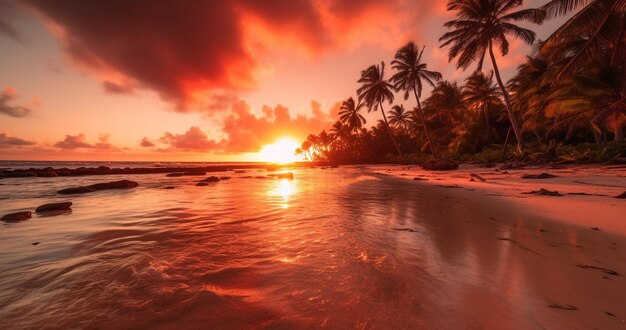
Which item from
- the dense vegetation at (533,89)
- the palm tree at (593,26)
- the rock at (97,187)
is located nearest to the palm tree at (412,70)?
the dense vegetation at (533,89)

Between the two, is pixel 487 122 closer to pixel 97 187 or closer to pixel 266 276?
pixel 266 276

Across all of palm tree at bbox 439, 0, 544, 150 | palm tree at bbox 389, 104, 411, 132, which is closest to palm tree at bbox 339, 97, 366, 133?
palm tree at bbox 389, 104, 411, 132

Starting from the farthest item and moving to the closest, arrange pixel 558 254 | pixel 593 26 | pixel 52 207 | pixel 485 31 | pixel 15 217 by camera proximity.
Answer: pixel 485 31 → pixel 593 26 → pixel 52 207 → pixel 15 217 → pixel 558 254

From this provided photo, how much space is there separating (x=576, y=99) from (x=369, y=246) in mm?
17219

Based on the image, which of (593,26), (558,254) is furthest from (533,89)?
(558,254)

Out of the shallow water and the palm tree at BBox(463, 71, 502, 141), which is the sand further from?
the palm tree at BBox(463, 71, 502, 141)

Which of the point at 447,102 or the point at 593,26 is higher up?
the point at 447,102

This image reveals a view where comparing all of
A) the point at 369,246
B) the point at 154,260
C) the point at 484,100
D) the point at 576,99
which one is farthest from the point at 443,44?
the point at 154,260

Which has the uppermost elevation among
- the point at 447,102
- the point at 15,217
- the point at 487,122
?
the point at 447,102

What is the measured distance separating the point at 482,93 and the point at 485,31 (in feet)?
38.9

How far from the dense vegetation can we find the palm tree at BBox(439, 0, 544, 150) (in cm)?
6

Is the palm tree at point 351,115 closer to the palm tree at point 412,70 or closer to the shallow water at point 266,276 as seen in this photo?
the palm tree at point 412,70

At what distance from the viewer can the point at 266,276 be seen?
2.26 meters

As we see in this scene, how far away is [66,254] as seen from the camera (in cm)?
293
